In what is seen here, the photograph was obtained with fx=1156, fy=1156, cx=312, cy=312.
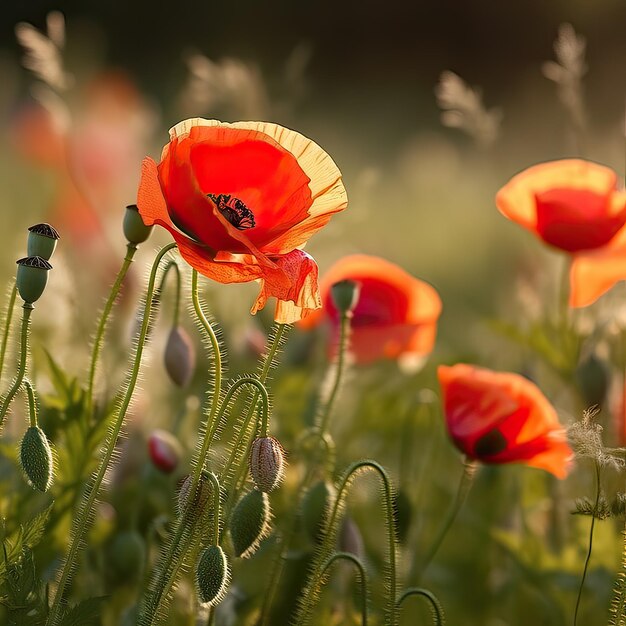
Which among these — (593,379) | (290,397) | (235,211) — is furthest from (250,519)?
(290,397)

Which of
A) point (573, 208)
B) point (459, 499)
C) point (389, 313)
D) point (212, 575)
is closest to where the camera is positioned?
point (212, 575)

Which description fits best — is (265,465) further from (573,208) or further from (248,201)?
(573,208)

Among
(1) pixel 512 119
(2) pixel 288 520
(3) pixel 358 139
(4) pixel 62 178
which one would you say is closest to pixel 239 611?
(2) pixel 288 520

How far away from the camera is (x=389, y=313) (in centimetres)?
204

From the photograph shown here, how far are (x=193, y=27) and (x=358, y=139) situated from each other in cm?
303

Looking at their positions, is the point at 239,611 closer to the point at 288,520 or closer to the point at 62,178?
the point at 288,520

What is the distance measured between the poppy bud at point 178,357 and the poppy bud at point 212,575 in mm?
413

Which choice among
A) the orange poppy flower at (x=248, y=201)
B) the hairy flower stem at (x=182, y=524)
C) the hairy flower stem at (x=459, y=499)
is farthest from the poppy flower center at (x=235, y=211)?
the hairy flower stem at (x=459, y=499)

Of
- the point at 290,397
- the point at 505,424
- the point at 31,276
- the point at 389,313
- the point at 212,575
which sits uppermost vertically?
the point at 389,313

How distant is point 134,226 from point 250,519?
337 millimetres

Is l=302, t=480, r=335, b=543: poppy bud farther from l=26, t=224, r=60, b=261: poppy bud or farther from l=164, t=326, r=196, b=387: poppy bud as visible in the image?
l=26, t=224, r=60, b=261: poppy bud

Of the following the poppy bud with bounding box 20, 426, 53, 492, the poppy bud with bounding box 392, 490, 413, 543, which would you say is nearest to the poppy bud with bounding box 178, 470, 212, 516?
the poppy bud with bounding box 20, 426, 53, 492

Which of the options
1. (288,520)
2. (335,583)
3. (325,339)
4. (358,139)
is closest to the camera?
(288,520)

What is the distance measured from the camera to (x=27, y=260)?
113cm
